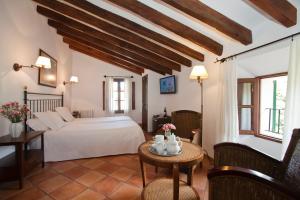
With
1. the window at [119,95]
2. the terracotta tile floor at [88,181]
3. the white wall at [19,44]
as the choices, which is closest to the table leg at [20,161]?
the terracotta tile floor at [88,181]

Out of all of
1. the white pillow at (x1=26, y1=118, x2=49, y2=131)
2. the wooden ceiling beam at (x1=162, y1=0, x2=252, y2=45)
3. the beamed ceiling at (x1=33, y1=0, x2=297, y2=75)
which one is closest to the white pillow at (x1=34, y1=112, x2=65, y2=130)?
the white pillow at (x1=26, y1=118, x2=49, y2=131)

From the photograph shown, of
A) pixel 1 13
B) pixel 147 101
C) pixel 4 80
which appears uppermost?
pixel 1 13

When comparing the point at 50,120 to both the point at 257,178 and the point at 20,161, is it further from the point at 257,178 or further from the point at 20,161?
the point at 257,178

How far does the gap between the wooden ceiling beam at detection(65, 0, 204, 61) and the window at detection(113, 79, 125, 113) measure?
11.4 ft

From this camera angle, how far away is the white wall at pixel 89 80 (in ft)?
19.7

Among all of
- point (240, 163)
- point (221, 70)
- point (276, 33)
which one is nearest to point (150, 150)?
point (240, 163)

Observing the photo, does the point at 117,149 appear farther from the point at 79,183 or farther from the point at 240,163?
the point at 240,163

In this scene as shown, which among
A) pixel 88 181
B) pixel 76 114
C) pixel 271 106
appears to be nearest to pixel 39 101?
pixel 76 114

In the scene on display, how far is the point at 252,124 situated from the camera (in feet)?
9.16

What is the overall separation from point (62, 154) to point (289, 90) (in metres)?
3.39

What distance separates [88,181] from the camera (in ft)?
7.53

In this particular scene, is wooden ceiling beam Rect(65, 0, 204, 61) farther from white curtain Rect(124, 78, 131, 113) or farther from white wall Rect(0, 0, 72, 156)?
white curtain Rect(124, 78, 131, 113)

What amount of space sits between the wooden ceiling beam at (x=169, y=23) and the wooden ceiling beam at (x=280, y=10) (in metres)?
1.05

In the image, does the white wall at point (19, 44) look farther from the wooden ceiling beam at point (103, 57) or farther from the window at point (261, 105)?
the window at point (261, 105)
